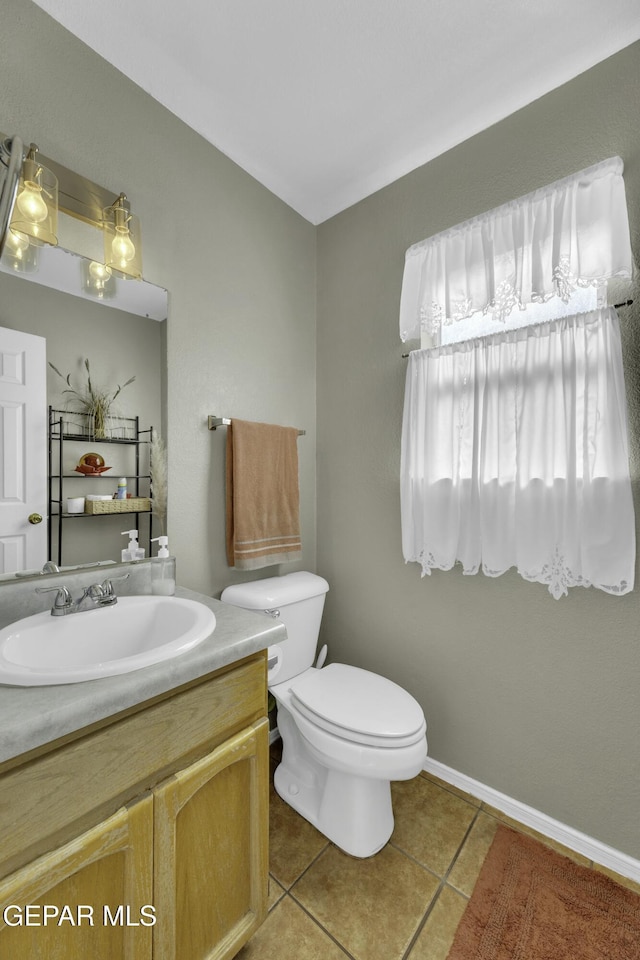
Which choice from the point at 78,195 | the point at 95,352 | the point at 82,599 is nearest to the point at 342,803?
the point at 82,599

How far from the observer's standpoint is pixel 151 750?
0.79m

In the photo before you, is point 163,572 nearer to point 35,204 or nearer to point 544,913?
point 35,204

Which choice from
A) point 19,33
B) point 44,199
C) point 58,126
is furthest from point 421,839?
point 19,33

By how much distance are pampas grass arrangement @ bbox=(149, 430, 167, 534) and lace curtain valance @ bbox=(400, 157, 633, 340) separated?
3.37 feet

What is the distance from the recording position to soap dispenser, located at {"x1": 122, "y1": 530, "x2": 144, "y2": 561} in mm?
1327

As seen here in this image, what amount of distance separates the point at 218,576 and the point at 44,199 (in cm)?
133

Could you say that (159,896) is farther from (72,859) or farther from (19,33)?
(19,33)

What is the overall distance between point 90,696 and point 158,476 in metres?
0.83

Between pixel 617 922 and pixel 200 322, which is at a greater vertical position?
pixel 200 322

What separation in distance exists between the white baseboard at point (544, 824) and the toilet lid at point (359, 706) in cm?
48

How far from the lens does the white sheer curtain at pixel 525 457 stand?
4.10 feet

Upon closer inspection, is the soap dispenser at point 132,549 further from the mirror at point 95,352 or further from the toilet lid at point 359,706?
the toilet lid at point 359,706

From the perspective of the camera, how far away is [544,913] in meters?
1.15

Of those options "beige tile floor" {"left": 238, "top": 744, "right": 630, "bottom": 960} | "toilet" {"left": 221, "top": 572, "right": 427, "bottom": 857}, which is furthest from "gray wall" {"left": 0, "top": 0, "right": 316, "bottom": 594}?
"beige tile floor" {"left": 238, "top": 744, "right": 630, "bottom": 960}
